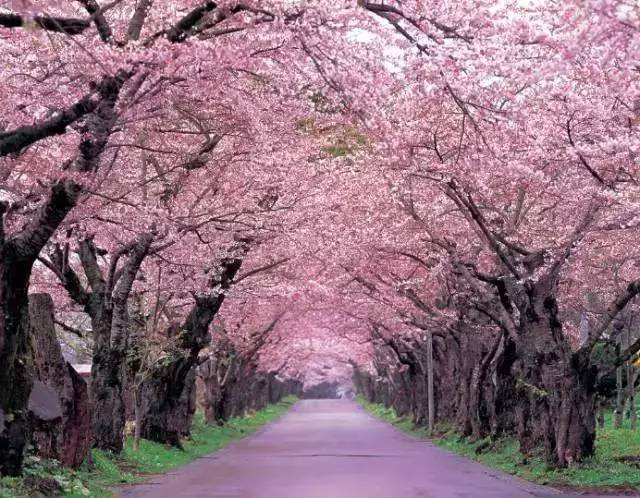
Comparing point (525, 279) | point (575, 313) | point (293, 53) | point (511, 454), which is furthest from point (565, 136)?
point (575, 313)

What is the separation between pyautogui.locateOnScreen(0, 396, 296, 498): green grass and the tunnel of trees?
66 centimetres

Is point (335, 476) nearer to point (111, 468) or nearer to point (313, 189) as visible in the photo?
point (111, 468)

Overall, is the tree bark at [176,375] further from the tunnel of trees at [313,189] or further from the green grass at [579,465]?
the green grass at [579,465]

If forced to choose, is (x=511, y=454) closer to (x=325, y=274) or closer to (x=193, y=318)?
(x=193, y=318)

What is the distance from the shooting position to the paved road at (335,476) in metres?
17.8

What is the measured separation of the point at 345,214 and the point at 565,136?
1402cm

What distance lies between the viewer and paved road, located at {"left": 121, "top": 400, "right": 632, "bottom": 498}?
58.2 feet

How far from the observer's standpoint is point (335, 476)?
856 inches

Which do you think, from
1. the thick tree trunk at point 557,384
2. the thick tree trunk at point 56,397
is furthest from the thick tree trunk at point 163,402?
the thick tree trunk at point 557,384

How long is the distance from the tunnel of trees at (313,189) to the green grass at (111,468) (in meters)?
0.66

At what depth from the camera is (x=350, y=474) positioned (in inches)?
878

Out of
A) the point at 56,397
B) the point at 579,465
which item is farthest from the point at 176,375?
the point at 579,465

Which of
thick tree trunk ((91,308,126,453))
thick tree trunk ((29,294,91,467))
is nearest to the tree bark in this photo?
thick tree trunk ((91,308,126,453))

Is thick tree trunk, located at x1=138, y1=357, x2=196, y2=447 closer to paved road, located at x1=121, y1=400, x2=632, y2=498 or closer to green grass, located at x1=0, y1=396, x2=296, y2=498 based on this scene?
green grass, located at x1=0, y1=396, x2=296, y2=498
